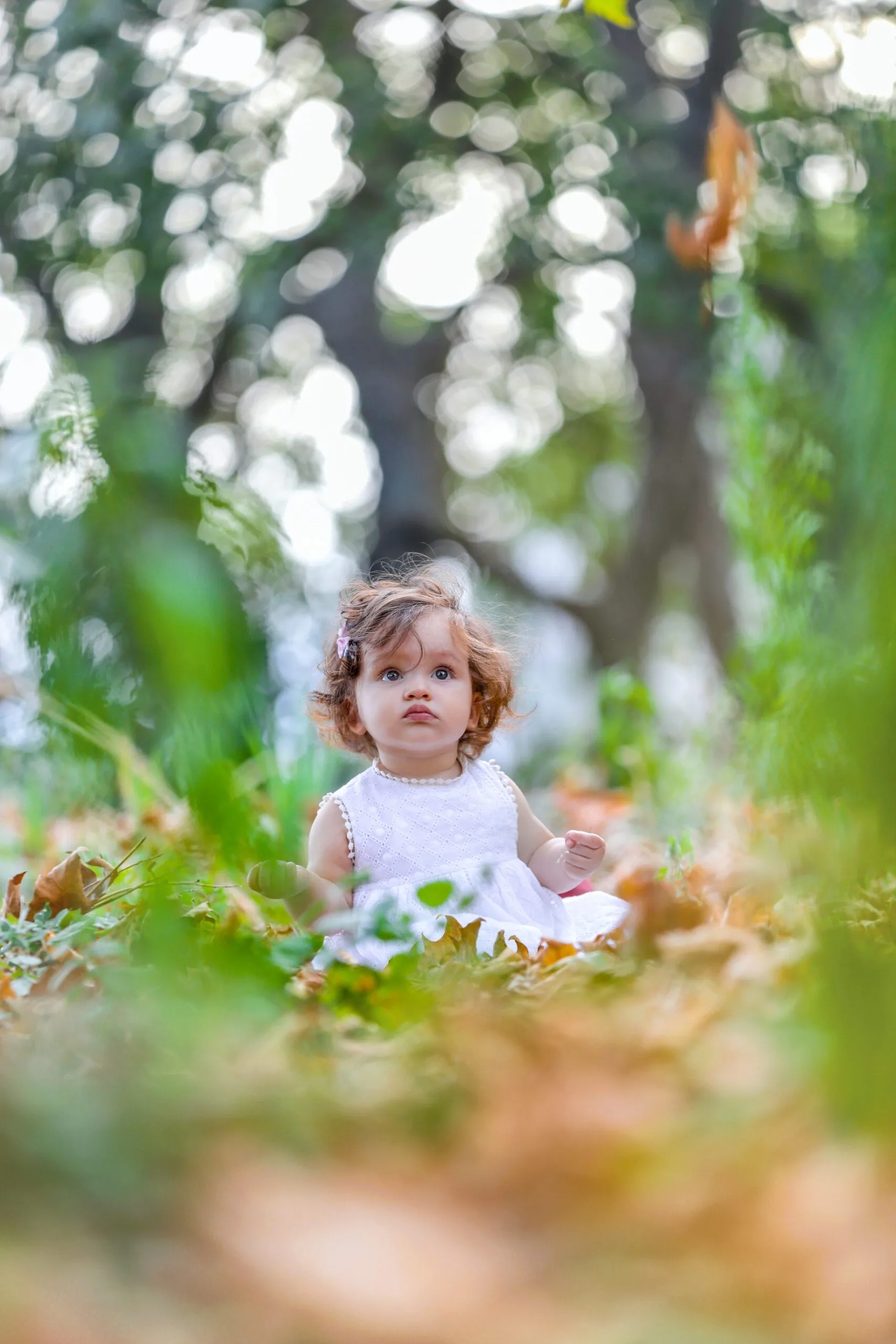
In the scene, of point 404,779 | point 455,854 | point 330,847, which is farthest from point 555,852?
point 330,847

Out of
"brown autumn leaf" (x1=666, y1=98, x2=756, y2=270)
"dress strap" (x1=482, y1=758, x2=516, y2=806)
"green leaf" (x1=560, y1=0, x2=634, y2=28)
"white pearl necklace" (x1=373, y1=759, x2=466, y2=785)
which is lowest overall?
"dress strap" (x1=482, y1=758, x2=516, y2=806)

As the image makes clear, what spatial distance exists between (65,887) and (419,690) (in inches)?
27.1

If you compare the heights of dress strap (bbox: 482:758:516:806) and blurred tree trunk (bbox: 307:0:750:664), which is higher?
dress strap (bbox: 482:758:516:806)

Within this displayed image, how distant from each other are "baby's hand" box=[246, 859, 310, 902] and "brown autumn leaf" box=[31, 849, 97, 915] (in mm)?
357

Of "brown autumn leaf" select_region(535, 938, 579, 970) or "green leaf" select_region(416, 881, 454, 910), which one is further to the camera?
"brown autumn leaf" select_region(535, 938, 579, 970)

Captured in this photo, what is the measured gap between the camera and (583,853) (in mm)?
2090

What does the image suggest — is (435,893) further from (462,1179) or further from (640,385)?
(640,385)

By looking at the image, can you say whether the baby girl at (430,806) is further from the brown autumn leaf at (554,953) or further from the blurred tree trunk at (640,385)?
the blurred tree trunk at (640,385)

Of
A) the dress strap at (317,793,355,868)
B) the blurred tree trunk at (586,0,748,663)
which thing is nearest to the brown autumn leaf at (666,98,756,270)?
the dress strap at (317,793,355,868)

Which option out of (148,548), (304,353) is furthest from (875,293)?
(304,353)

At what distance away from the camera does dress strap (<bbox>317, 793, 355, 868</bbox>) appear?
2115 millimetres

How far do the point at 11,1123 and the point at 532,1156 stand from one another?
0.24 metres

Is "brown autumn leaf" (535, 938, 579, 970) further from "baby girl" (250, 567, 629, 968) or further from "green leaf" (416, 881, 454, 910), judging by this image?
"baby girl" (250, 567, 629, 968)

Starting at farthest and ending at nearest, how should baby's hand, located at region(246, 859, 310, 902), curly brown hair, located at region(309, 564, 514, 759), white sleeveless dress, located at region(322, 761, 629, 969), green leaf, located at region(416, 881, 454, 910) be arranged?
1. curly brown hair, located at region(309, 564, 514, 759)
2. white sleeveless dress, located at region(322, 761, 629, 969)
3. green leaf, located at region(416, 881, 454, 910)
4. baby's hand, located at region(246, 859, 310, 902)
